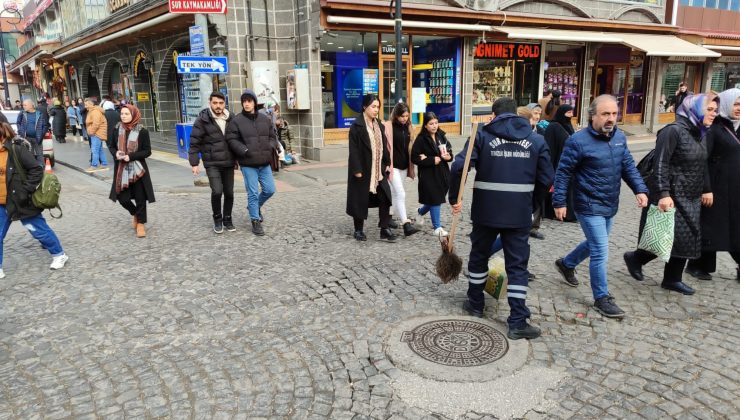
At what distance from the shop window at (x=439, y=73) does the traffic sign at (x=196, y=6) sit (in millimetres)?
7141

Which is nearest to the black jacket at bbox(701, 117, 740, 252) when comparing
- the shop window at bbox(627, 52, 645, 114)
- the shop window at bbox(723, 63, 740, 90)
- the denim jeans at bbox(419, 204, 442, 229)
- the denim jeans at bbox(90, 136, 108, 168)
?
the denim jeans at bbox(419, 204, 442, 229)

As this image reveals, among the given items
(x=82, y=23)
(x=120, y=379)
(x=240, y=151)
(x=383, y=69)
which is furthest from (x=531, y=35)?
(x=82, y=23)

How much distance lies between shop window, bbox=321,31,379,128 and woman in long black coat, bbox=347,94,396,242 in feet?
25.4

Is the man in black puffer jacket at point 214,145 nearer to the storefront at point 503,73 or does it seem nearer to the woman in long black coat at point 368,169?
the woman in long black coat at point 368,169

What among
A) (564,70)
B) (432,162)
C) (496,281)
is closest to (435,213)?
(432,162)

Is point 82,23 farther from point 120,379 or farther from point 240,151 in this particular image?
point 120,379

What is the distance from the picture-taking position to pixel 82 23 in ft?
75.5

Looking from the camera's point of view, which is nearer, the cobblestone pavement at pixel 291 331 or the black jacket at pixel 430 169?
the cobblestone pavement at pixel 291 331

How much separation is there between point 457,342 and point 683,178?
251 cm

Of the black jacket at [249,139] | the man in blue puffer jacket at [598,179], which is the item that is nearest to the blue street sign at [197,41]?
the black jacket at [249,139]

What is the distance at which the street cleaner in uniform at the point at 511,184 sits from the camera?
381cm

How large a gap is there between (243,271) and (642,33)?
61.8 feet

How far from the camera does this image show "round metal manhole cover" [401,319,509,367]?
→ 3.62 m

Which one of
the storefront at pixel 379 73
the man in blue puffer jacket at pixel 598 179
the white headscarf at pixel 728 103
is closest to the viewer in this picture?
the man in blue puffer jacket at pixel 598 179
